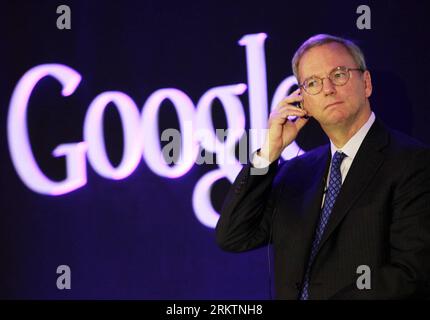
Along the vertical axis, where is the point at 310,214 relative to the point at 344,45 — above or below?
below

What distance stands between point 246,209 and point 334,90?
24.5 inches

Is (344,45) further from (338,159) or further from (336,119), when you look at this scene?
(338,159)

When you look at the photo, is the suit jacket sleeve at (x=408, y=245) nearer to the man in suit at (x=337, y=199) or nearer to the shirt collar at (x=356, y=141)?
the man in suit at (x=337, y=199)

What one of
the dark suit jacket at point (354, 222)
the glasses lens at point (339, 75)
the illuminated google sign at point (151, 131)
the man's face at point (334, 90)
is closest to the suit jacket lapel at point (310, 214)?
the dark suit jacket at point (354, 222)

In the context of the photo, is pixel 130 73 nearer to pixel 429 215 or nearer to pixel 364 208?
pixel 364 208

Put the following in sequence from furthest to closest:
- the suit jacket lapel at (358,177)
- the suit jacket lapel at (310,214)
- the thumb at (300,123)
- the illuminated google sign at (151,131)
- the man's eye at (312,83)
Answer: the illuminated google sign at (151,131) < the thumb at (300,123) < the man's eye at (312,83) < the suit jacket lapel at (310,214) < the suit jacket lapel at (358,177)

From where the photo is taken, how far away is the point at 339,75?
7.82 ft

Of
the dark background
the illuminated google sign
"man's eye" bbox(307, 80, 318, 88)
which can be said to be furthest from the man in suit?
the dark background

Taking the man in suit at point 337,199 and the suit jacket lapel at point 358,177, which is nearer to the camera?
the man in suit at point 337,199

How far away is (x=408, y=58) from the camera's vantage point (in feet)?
10.4

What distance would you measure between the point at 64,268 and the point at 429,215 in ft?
6.90

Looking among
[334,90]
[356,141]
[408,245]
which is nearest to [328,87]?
[334,90]

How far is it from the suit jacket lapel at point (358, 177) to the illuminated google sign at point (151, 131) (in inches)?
36.7

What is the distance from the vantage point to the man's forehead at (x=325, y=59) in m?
2.39
